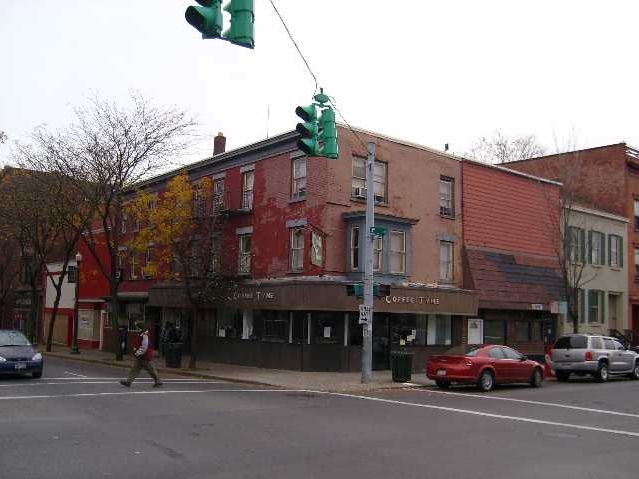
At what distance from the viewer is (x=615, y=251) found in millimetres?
38344

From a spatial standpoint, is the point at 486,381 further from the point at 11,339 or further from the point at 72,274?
the point at 72,274

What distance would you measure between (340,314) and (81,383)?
9.81 meters

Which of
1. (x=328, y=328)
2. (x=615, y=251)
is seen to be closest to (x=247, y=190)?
(x=328, y=328)

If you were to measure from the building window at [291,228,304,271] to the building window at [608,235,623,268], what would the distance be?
1962cm

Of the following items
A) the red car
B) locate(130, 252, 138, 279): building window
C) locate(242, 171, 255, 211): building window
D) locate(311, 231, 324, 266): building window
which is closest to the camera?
the red car

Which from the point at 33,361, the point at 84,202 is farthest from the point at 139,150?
the point at 33,361

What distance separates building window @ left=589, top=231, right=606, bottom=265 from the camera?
36.4 meters

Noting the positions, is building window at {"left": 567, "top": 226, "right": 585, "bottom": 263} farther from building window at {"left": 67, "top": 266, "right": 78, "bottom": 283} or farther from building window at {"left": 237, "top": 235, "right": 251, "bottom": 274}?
building window at {"left": 67, "top": 266, "right": 78, "bottom": 283}

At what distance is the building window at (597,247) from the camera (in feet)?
119

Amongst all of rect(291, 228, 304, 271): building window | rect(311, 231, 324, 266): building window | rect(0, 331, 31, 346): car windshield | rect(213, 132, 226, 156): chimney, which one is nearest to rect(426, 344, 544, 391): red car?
rect(311, 231, 324, 266): building window

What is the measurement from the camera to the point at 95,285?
4256 cm

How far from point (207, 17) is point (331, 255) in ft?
64.0

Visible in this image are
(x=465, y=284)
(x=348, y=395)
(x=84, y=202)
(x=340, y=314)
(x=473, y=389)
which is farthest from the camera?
(x=84, y=202)

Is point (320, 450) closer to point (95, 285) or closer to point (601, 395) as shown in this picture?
point (601, 395)
